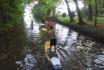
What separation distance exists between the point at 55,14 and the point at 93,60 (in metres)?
41.9

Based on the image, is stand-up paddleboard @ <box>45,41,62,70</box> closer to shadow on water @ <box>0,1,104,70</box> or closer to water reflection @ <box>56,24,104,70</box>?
shadow on water @ <box>0,1,104,70</box>

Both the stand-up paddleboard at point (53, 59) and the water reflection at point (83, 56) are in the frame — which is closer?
the stand-up paddleboard at point (53, 59)

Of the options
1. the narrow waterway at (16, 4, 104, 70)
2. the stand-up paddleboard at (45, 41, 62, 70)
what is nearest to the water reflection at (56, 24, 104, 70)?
the narrow waterway at (16, 4, 104, 70)

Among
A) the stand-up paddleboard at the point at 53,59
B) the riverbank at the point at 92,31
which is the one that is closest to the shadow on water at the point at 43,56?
the stand-up paddleboard at the point at 53,59

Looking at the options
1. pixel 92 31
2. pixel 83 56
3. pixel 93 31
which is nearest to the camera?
pixel 83 56

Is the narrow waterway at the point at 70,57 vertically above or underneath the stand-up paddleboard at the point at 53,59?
underneath

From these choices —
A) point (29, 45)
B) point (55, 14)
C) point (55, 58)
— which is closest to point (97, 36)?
point (29, 45)

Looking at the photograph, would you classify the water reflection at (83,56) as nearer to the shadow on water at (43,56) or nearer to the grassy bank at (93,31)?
the shadow on water at (43,56)

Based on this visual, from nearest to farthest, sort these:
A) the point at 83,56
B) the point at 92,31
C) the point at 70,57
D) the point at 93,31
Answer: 1. the point at 70,57
2. the point at 83,56
3. the point at 93,31
4. the point at 92,31

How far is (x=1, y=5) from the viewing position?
2977 cm

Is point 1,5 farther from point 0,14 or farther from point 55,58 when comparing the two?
point 55,58

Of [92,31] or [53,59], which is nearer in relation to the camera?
[53,59]

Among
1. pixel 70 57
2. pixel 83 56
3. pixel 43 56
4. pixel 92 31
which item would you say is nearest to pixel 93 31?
pixel 92 31

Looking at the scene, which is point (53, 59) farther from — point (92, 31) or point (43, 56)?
point (92, 31)
